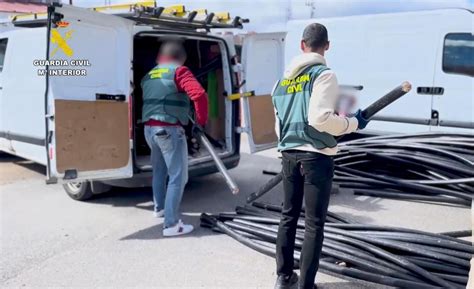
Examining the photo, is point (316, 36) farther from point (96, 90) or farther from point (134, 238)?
point (134, 238)

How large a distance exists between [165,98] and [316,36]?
1.86 m

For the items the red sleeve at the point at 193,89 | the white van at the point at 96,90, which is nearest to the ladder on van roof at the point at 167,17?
the white van at the point at 96,90

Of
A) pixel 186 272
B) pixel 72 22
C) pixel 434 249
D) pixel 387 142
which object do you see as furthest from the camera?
pixel 387 142

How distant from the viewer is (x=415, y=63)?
6957mm

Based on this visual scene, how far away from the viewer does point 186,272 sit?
354cm

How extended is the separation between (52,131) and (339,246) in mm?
2686

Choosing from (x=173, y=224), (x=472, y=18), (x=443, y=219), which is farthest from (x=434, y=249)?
(x=472, y=18)

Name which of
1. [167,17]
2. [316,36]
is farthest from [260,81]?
[316,36]

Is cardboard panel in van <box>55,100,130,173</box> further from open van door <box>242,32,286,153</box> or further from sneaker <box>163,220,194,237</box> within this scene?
open van door <box>242,32,286,153</box>

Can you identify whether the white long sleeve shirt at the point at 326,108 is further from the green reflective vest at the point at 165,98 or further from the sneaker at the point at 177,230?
the sneaker at the point at 177,230

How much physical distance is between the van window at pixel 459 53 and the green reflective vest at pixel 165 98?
4.46 meters

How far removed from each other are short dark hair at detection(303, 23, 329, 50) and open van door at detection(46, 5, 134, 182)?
7.14 feet

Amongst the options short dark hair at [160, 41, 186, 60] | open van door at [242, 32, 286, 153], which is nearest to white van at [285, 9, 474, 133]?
open van door at [242, 32, 286, 153]

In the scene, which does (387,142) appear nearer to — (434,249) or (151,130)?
(434,249)
